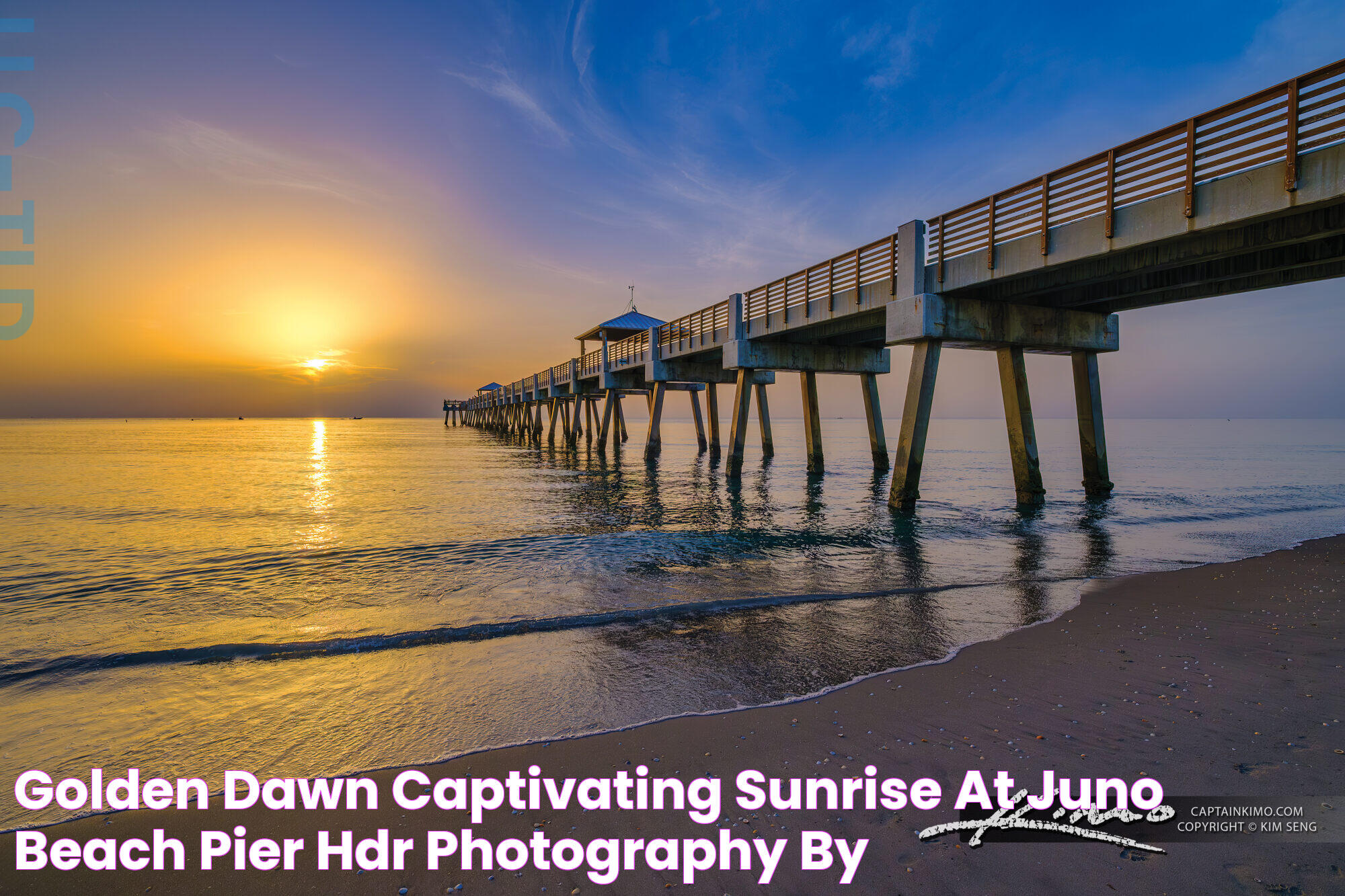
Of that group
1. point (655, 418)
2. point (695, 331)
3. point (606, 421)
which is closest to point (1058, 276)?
point (695, 331)

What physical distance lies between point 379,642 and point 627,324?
3557cm

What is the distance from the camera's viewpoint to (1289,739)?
10.6ft

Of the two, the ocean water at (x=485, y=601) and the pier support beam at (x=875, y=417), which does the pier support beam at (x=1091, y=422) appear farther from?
the pier support beam at (x=875, y=417)

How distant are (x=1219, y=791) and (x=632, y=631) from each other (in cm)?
429

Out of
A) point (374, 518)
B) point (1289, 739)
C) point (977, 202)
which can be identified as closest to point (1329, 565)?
point (1289, 739)

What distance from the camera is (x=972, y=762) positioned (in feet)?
10.0

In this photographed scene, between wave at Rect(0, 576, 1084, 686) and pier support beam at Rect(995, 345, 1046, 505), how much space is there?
Answer: 10632 mm

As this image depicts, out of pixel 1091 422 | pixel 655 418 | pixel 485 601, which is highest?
pixel 655 418

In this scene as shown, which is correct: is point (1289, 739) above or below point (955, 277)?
below

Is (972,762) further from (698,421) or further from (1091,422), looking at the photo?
(698,421)

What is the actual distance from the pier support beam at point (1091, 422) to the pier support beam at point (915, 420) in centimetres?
438

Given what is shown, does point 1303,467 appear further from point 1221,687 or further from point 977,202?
point 1221,687

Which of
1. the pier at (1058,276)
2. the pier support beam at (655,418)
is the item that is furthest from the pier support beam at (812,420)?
the pier support beam at (655,418)

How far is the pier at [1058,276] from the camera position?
7992mm
